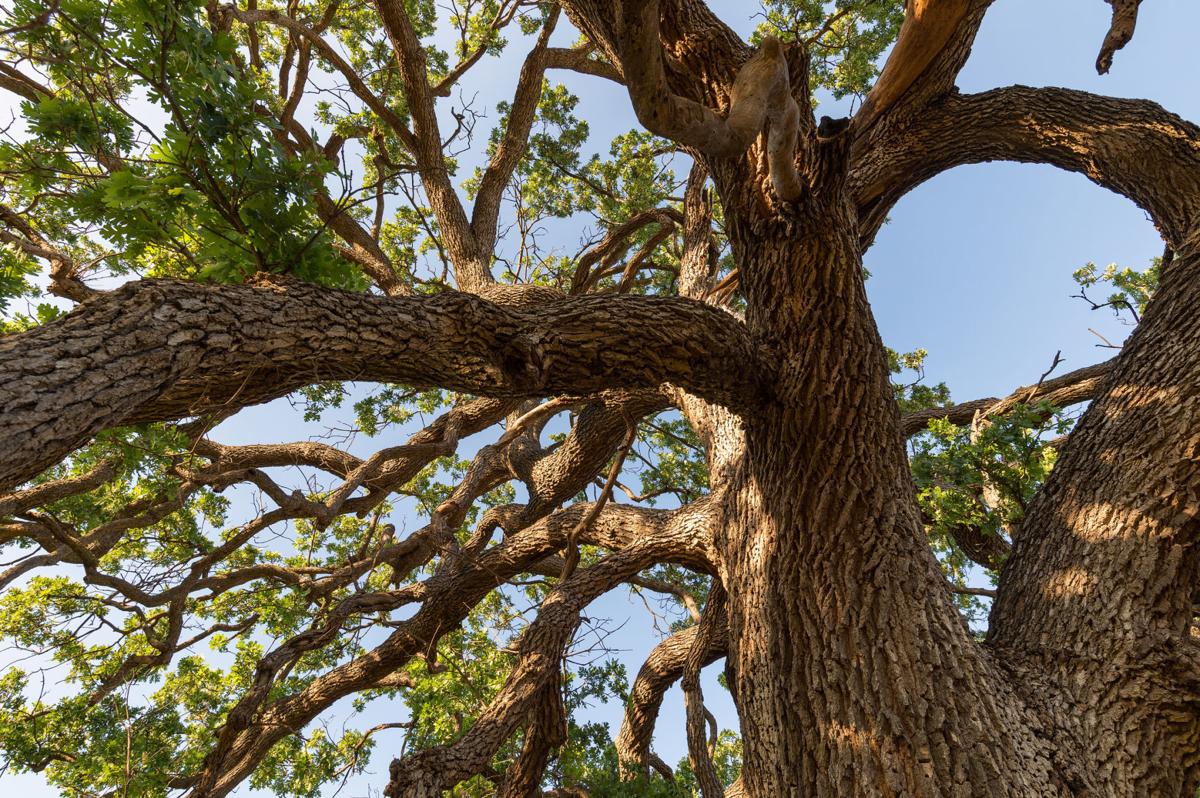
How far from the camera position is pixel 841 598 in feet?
8.55

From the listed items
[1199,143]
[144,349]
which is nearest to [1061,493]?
[1199,143]

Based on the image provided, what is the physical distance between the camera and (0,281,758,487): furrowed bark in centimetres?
147

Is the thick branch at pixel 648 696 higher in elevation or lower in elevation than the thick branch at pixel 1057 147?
lower

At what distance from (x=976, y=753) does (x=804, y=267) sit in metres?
2.13

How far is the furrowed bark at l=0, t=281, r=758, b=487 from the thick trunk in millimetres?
355

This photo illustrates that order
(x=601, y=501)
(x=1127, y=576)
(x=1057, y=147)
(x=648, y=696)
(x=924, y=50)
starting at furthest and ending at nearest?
(x=648, y=696) < (x=601, y=501) < (x=1057, y=147) < (x=924, y=50) < (x=1127, y=576)

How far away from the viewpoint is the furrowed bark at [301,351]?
1.47 metres

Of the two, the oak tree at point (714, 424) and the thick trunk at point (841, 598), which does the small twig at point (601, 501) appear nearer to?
the oak tree at point (714, 424)

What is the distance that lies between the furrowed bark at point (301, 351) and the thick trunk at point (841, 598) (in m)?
0.35

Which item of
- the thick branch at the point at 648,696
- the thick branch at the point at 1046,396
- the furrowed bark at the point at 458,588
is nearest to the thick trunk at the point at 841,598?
the furrowed bark at the point at 458,588

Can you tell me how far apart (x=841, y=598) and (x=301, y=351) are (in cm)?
245

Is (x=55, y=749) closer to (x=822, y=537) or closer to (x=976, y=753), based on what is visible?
(x=822, y=537)

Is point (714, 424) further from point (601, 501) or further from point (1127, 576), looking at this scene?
point (1127, 576)

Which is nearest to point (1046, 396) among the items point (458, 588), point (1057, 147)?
point (1057, 147)
